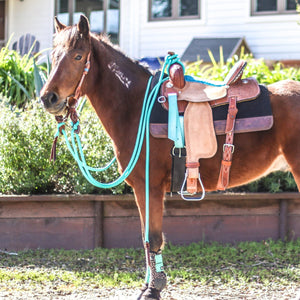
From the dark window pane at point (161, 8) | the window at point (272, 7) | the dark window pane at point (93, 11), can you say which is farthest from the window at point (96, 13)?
the window at point (272, 7)

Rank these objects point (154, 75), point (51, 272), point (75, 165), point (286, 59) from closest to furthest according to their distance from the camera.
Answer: point (154, 75), point (51, 272), point (75, 165), point (286, 59)

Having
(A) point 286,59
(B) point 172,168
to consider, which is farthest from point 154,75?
(A) point 286,59

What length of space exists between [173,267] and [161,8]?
9.60m

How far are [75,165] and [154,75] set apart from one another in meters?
2.19

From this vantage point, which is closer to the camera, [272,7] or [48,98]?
[48,98]

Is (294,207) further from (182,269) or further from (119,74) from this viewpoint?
(119,74)

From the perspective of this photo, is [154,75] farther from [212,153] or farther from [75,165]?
[75,165]

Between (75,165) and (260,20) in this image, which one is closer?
(75,165)

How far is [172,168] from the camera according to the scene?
3.53 m

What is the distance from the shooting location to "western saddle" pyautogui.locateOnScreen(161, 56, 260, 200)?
344 centimetres

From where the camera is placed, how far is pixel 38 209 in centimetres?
540

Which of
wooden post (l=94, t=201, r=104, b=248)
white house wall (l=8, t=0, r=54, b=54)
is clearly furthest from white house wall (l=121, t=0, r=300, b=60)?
wooden post (l=94, t=201, r=104, b=248)

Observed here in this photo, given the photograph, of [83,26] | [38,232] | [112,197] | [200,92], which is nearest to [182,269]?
[112,197]

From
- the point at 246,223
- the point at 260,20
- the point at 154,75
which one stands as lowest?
the point at 246,223
